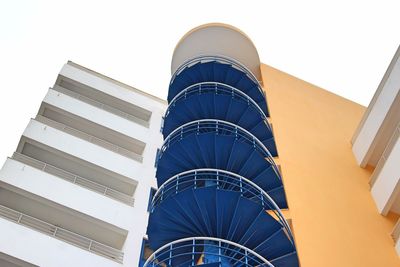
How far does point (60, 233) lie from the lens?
44.0ft

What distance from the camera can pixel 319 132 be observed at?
53.1 feet

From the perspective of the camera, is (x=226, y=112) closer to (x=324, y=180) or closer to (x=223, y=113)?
(x=223, y=113)

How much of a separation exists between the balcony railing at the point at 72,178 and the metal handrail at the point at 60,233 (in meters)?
1.83

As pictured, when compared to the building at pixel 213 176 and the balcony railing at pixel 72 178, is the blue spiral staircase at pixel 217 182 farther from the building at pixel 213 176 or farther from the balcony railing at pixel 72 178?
the balcony railing at pixel 72 178

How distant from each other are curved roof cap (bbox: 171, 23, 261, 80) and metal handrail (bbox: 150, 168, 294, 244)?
6828 millimetres

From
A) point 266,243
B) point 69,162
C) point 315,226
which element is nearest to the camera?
point 266,243

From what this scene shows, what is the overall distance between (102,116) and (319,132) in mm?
6990

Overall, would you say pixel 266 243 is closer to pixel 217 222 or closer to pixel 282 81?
pixel 217 222

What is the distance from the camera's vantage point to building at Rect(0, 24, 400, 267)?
10.7 m

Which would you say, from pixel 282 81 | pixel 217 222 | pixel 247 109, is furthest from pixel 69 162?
pixel 282 81

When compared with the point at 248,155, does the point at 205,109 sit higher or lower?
higher

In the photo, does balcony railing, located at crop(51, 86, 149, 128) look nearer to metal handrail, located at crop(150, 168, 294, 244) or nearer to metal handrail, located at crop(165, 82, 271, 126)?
metal handrail, located at crop(165, 82, 271, 126)

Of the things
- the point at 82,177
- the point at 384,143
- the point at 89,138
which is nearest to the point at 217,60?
the point at 89,138

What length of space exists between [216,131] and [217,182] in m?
2.21
